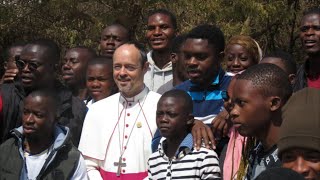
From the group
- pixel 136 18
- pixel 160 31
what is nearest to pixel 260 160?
pixel 160 31

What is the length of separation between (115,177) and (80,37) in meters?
6.75

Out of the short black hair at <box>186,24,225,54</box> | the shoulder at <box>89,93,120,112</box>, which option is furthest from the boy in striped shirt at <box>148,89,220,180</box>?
the shoulder at <box>89,93,120,112</box>

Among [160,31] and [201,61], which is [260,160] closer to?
[201,61]

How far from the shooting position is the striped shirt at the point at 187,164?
14.1 ft

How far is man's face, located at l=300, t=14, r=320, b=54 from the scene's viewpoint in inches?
213

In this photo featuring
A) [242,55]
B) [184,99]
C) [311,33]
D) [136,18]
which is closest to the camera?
[184,99]

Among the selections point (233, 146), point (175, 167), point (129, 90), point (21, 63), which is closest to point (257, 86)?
point (233, 146)

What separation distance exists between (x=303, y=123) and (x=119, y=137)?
2.33m

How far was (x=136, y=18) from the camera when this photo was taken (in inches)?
447

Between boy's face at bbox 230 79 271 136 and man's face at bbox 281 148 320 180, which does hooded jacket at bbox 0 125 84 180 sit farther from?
man's face at bbox 281 148 320 180

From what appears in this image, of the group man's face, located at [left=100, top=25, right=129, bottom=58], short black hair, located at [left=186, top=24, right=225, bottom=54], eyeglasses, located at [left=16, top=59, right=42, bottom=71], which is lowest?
eyeglasses, located at [left=16, top=59, right=42, bottom=71]

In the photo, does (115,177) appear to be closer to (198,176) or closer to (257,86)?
(198,176)

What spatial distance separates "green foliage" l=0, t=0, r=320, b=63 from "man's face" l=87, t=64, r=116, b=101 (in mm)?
4535

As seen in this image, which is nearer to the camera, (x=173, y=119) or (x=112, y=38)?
(x=173, y=119)
